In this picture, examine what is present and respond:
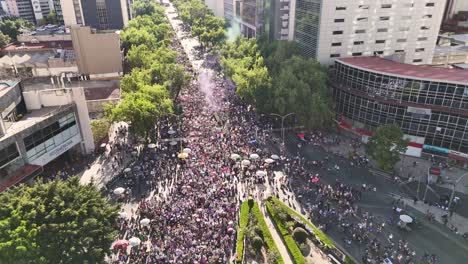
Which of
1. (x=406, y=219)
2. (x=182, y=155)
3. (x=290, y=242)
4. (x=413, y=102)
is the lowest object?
(x=290, y=242)

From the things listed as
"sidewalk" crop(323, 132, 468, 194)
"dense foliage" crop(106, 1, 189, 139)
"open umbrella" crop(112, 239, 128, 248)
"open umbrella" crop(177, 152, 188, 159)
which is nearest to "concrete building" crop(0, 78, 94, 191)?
"dense foliage" crop(106, 1, 189, 139)

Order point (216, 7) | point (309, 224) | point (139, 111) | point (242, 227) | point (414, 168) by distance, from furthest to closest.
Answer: point (216, 7) → point (414, 168) → point (139, 111) → point (309, 224) → point (242, 227)

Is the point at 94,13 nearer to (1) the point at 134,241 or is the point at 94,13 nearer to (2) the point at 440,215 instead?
(1) the point at 134,241

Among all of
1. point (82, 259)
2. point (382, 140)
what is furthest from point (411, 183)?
point (82, 259)

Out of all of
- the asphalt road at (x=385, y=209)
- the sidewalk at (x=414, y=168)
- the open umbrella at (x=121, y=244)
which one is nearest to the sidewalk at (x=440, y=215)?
the asphalt road at (x=385, y=209)

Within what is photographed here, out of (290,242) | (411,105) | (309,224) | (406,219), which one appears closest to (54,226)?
(290,242)

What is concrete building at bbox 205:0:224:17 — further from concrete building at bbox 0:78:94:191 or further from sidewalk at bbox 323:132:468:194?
concrete building at bbox 0:78:94:191
